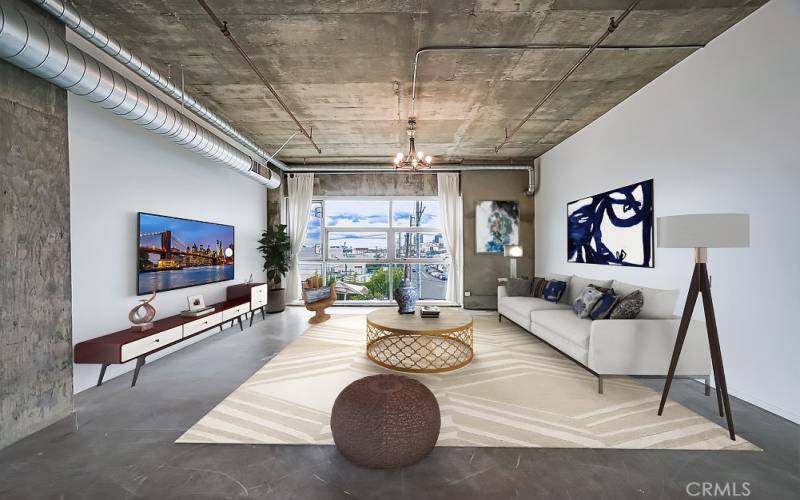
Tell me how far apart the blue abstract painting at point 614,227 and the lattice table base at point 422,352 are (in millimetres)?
2401

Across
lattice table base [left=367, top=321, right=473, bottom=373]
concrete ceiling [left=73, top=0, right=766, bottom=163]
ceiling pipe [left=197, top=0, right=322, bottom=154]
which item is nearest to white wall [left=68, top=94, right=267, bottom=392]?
concrete ceiling [left=73, top=0, right=766, bottom=163]

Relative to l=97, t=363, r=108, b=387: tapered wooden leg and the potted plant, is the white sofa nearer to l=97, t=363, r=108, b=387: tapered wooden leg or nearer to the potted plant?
l=97, t=363, r=108, b=387: tapered wooden leg

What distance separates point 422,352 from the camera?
4.30 meters

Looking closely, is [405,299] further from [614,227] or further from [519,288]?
[614,227]

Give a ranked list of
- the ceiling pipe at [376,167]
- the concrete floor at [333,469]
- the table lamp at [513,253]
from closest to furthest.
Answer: the concrete floor at [333,469] < the table lamp at [513,253] < the ceiling pipe at [376,167]

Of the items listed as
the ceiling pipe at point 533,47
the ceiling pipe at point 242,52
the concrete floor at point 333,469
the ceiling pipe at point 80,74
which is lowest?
the concrete floor at point 333,469

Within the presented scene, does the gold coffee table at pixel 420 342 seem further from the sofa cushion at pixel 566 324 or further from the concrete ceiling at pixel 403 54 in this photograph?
the concrete ceiling at pixel 403 54

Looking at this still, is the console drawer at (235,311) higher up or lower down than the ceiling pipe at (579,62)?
lower down

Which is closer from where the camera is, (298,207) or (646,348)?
(646,348)

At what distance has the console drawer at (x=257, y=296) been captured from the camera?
577cm

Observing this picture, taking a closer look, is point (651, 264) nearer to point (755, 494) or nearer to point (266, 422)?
point (755, 494)

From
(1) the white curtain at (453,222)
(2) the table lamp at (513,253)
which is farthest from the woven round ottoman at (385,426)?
(1) the white curtain at (453,222)

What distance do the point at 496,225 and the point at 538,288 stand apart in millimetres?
2259

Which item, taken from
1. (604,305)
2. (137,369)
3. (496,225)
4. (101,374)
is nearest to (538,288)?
(604,305)
